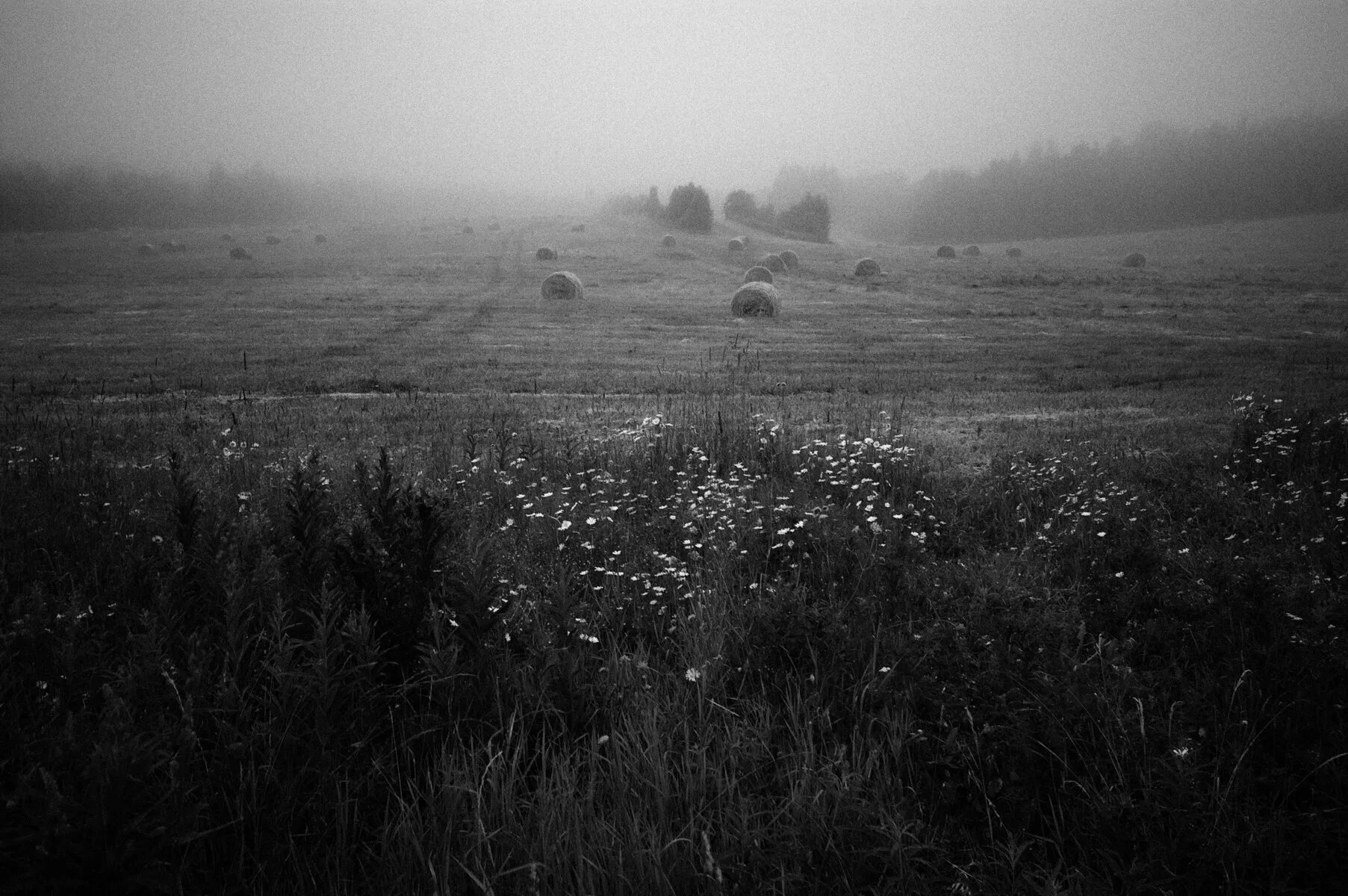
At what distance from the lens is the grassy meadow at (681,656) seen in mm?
2619

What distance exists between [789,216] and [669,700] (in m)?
97.3

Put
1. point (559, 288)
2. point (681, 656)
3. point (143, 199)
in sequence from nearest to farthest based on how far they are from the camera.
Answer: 1. point (681, 656)
2. point (559, 288)
3. point (143, 199)

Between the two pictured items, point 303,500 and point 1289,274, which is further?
point 1289,274

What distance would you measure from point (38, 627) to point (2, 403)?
13.4 metres

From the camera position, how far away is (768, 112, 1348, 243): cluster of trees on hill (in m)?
90.0

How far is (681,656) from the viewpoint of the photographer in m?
4.08

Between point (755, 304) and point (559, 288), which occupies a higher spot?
point (559, 288)

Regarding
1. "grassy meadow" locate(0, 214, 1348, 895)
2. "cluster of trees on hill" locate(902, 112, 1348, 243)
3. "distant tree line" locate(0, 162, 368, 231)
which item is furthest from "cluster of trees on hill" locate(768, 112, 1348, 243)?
"grassy meadow" locate(0, 214, 1348, 895)

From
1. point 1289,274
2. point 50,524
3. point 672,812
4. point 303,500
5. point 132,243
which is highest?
point 132,243

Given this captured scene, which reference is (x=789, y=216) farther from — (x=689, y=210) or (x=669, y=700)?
(x=669, y=700)

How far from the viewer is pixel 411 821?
285cm

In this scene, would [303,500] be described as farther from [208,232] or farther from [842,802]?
[208,232]

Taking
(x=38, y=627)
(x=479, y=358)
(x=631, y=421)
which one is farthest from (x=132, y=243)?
(x=38, y=627)

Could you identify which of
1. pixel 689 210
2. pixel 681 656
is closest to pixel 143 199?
pixel 689 210
